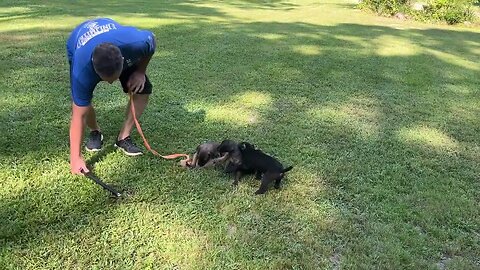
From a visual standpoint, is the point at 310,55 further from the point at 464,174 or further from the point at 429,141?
the point at 464,174

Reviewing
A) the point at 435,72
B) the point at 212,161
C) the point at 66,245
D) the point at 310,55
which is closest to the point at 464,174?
the point at 212,161

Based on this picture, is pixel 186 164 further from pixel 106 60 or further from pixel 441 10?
pixel 441 10

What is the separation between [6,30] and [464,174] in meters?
7.43

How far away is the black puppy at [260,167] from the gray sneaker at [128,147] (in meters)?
0.80

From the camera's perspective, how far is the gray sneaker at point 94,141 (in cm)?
384

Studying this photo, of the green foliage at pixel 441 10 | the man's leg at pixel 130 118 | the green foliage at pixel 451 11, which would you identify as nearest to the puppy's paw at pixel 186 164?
the man's leg at pixel 130 118

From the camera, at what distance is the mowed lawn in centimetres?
281

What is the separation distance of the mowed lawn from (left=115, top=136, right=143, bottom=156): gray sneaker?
3.2 inches

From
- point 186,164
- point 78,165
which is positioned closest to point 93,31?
point 78,165

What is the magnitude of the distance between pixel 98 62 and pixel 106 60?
0.05 metres

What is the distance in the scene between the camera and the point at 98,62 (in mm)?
2811

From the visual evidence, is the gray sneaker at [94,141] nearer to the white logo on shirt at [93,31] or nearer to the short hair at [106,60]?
the white logo on shirt at [93,31]

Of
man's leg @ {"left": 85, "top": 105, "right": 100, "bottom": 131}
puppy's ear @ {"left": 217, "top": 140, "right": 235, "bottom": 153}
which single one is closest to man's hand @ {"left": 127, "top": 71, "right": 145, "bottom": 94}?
man's leg @ {"left": 85, "top": 105, "right": 100, "bottom": 131}

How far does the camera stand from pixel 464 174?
13.0 feet
